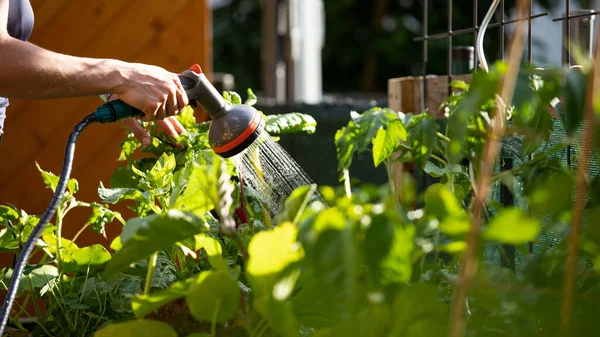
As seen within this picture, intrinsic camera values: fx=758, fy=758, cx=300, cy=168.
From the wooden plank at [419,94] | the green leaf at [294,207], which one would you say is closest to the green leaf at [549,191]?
the green leaf at [294,207]

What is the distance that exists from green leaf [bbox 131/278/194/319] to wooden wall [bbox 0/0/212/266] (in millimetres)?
1469

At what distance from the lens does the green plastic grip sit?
1.16m

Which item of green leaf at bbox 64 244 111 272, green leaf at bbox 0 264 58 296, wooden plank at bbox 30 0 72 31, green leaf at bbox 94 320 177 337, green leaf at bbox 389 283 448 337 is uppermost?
wooden plank at bbox 30 0 72 31

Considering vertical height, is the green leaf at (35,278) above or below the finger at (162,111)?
below

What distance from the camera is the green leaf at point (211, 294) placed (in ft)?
2.39

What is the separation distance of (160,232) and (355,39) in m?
13.6

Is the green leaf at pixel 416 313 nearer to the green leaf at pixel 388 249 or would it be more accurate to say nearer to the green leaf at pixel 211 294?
the green leaf at pixel 388 249

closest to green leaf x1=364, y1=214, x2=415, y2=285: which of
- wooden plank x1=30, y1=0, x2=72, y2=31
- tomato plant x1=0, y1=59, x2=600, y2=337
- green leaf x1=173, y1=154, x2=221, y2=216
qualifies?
tomato plant x1=0, y1=59, x2=600, y2=337

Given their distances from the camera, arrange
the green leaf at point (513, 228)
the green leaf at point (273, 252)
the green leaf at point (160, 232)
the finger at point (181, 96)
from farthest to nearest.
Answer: the finger at point (181, 96)
the green leaf at point (160, 232)
the green leaf at point (273, 252)
the green leaf at point (513, 228)

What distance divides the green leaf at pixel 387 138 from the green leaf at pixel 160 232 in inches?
18.0

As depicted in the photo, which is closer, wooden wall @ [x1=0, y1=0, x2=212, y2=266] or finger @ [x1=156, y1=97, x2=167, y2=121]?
finger @ [x1=156, y1=97, x2=167, y2=121]

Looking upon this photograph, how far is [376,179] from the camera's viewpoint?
2.64m

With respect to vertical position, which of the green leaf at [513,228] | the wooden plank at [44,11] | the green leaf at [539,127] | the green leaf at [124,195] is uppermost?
the wooden plank at [44,11]

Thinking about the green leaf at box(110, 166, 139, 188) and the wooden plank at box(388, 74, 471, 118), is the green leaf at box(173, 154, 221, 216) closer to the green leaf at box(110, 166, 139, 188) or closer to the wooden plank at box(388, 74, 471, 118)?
the green leaf at box(110, 166, 139, 188)
